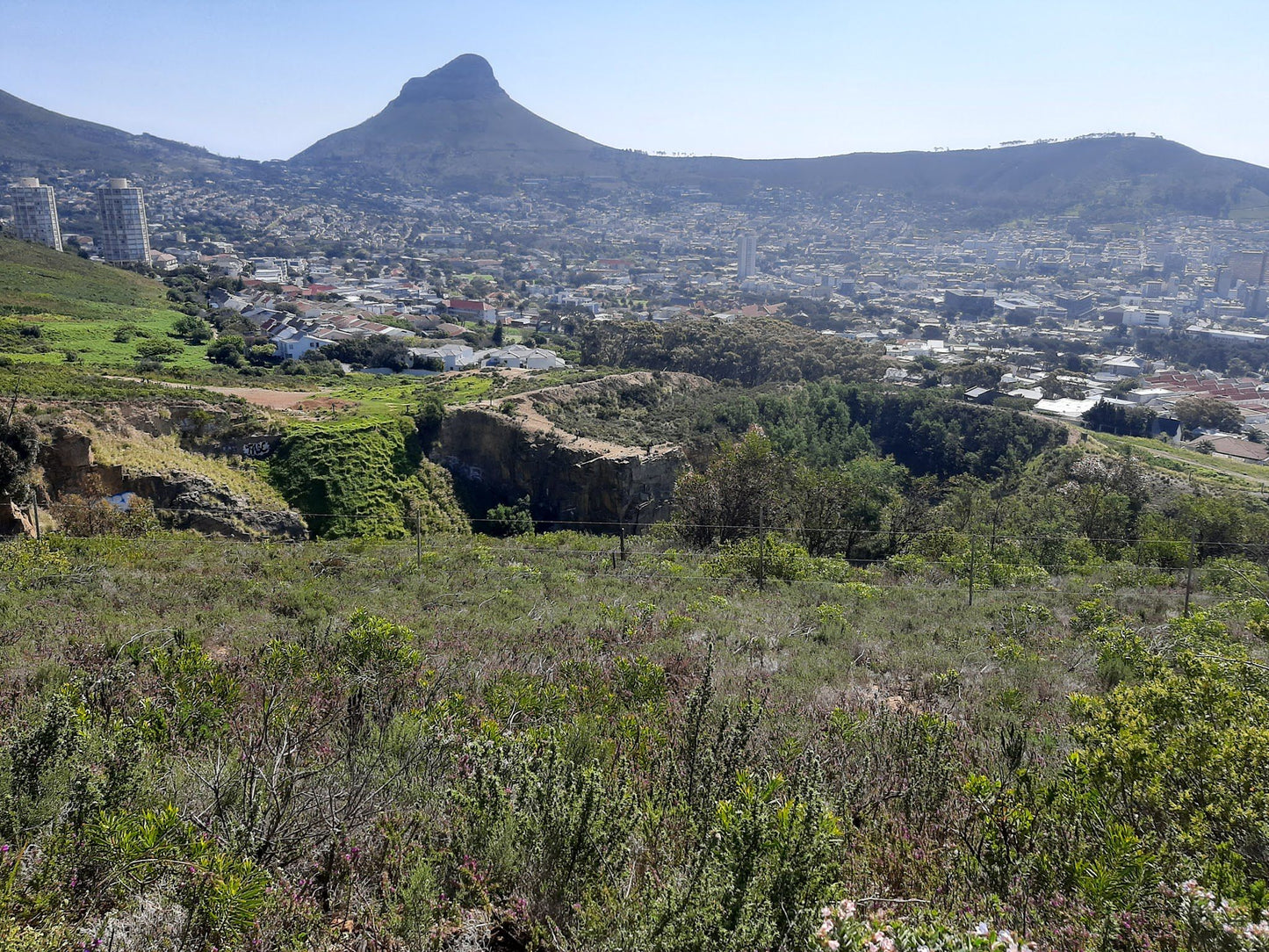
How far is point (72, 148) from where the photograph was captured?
146 metres

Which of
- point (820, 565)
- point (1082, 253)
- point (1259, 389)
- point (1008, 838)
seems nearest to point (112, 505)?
point (820, 565)

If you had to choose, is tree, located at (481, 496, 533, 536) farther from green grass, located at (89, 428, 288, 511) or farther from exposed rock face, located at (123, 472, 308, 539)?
green grass, located at (89, 428, 288, 511)

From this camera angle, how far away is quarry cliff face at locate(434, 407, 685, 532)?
82.8 feet

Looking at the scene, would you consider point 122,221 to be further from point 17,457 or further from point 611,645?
point 611,645

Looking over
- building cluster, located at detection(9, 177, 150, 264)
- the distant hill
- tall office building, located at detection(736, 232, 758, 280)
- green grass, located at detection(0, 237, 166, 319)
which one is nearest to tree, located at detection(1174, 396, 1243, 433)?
green grass, located at detection(0, 237, 166, 319)

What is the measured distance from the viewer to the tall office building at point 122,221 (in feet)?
282

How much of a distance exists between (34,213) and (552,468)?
93679 mm

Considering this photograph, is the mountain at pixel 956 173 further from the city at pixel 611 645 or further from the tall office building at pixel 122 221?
the city at pixel 611 645

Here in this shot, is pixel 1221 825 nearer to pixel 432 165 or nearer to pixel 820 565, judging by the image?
pixel 820 565

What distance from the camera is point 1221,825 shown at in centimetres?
261

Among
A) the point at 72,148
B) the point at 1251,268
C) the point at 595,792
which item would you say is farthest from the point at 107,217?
the point at 1251,268

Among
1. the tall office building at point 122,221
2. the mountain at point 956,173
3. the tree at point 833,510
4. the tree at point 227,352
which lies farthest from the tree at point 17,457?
the mountain at point 956,173

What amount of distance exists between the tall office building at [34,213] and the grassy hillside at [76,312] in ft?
152

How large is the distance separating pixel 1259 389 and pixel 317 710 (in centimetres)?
6635
